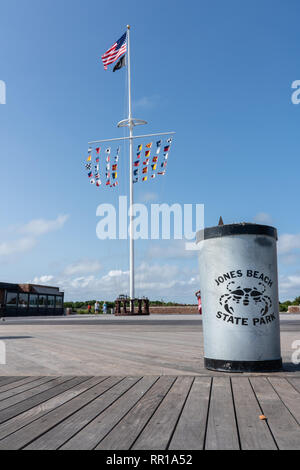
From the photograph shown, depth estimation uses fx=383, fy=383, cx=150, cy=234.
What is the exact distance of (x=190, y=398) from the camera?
2879 millimetres

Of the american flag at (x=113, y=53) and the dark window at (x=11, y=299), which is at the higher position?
the american flag at (x=113, y=53)

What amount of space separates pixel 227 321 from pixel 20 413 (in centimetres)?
219

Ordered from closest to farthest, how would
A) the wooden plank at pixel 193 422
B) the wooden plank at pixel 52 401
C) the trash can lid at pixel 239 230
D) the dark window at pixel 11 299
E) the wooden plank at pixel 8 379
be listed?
the wooden plank at pixel 193 422, the wooden plank at pixel 52 401, the wooden plank at pixel 8 379, the trash can lid at pixel 239 230, the dark window at pixel 11 299

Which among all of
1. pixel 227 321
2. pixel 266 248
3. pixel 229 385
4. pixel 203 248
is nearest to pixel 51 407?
pixel 229 385

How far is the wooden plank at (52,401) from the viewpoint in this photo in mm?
2263

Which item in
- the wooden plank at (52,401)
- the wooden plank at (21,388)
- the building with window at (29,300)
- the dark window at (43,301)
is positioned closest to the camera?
the wooden plank at (52,401)

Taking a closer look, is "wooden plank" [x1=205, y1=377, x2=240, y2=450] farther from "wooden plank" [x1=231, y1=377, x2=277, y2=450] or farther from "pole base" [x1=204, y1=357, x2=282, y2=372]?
"pole base" [x1=204, y1=357, x2=282, y2=372]

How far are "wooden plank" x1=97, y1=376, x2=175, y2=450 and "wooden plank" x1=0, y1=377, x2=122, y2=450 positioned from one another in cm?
38

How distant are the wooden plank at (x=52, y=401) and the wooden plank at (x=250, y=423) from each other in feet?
4.14

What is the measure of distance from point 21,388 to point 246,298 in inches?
90.1

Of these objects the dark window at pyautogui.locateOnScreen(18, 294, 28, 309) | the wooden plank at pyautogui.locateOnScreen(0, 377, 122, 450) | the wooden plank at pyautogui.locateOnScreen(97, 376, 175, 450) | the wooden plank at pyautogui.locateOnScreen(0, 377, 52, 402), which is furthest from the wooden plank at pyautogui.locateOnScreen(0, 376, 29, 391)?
the dark window at pyautogui.locateOnScreen(18, 294, 28, 309)

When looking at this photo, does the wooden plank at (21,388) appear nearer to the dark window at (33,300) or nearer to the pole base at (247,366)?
the pole base at (247,366)

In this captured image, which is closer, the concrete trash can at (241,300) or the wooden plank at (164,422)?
the wooden plank at (164,422)

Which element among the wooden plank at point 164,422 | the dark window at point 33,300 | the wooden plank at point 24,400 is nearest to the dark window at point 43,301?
the dark window at point 33,300
